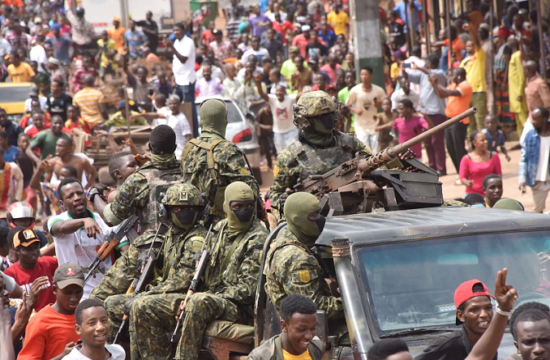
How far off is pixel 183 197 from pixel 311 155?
1253 mm

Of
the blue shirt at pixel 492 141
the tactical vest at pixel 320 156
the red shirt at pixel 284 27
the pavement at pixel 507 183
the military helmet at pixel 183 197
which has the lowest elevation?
the pavement at pixel 507 183

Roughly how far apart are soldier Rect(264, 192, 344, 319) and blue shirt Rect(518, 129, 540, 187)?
7403 millimetres

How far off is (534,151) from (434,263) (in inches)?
304

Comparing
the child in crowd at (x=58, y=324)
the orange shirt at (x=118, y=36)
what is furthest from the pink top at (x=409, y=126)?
the orange shirt at (x=118, y=36)

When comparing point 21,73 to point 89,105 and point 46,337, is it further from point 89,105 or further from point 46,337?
point 46,337

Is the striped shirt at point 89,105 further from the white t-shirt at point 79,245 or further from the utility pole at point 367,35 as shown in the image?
the white t-shirt at point 79,245

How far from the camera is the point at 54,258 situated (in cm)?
812

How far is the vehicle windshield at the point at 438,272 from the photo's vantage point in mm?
4852

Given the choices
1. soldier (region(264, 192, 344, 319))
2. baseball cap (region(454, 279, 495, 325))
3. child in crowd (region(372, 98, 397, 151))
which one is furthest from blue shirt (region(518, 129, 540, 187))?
→ baseball cap (region(454, 279, 495, 325))

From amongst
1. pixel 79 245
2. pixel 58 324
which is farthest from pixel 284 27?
pixel 58 324

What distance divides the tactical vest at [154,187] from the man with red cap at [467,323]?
11.2ft

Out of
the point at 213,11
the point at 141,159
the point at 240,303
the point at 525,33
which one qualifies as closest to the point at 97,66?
the point at 213,11

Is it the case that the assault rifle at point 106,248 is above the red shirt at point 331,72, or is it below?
below

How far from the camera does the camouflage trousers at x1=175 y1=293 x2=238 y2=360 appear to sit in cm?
580
